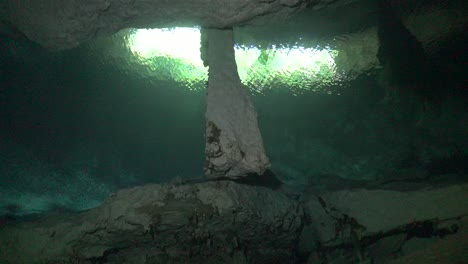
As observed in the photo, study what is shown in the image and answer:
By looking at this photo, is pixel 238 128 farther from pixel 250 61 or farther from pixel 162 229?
pixel 250 61

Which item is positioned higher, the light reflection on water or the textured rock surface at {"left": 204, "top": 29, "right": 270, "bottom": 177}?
the light reflection on water

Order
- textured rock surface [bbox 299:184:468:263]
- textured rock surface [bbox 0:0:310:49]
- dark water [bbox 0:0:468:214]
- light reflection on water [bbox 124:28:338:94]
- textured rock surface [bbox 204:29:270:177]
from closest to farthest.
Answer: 1. textured rock surface [bbox 204:29:270:177]
2. textured rock surface [bbox 0:0:310:49]
3. textured rock surface [bbox 299:184:468:263]
4. light reflection on water [bbox 124:28:338:94]
5. dark water [bbox 0:0:468:214]

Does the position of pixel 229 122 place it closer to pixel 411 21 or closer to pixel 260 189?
pixel 260 189

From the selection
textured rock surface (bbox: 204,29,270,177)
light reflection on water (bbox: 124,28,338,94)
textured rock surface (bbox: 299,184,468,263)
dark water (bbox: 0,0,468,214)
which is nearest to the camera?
textured rock surface (bbox: 204,29,270,177)

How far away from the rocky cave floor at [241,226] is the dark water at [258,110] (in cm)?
88

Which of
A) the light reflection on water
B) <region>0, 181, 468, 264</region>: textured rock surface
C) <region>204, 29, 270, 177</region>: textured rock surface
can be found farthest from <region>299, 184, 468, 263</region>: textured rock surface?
<region>204, 29, 270, 177</region>: textured rock surface

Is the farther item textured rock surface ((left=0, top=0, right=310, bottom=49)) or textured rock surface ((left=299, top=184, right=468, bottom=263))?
textured rock surface ((left=299, top=184, right=468, bottom=263))

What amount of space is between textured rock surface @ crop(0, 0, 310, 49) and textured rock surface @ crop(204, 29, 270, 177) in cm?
33

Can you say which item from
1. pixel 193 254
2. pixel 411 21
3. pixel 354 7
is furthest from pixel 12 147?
pixel 411 21

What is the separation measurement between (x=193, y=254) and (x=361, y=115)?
3.14 metres

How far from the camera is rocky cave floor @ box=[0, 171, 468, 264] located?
294cm

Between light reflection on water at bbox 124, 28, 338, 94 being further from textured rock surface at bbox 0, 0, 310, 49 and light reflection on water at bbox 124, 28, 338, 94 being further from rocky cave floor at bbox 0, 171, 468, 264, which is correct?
rocky cave floor at bbox 0, 171, 468, 264

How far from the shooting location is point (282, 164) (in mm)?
5180

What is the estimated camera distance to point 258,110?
15.1 feet
